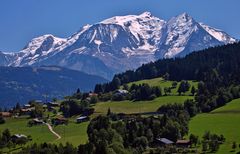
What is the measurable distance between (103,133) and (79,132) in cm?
3602

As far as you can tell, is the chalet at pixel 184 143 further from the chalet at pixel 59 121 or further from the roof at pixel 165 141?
the chalet at pixel 59 121

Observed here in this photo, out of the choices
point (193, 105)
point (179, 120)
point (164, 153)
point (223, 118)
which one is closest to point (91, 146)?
point (164, 153)

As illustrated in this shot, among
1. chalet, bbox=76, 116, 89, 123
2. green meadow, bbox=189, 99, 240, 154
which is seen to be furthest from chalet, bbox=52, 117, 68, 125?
green meadow, bbox=189, 99, 240, 154

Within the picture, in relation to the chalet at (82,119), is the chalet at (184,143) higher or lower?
lower

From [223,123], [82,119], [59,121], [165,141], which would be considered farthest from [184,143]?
[59,121]

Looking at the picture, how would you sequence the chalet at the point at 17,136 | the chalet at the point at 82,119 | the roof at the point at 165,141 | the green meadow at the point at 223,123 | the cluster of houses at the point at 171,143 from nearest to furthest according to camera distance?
the cluster of houses at the point at 171,143 < the green meadow at the point at 223,123 < the roof at the point at 165,141 < the chalet at the point at 17,136 < the chalet at the point at 82,119

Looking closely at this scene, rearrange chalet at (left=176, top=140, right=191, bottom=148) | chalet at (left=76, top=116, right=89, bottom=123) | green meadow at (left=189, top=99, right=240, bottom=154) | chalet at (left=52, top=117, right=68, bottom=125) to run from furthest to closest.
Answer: chalet at (left=76, top=116, right=89, bottom=123) < chalet at (left=52, top=117, right=68, bottom=125) < green meadow at (left=189, top=99, right=240, bottom=154) < chalet at (left=176, top=140, right=191, bottom=148)

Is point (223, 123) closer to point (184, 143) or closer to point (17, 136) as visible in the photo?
point (184, 143)

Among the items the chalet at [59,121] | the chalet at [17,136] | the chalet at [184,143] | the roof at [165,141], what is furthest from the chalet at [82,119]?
the chalet at [184,143]

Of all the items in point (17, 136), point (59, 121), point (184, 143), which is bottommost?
point (184, 143)

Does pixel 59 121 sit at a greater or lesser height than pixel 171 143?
greater

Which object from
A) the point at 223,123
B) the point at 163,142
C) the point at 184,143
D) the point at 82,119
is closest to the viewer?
the point at 184,143

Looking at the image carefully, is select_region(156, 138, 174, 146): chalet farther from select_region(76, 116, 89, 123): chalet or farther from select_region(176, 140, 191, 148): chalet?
select_region(76, 116, 89, 123): chalet

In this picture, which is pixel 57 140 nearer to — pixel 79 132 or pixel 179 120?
pixel 79 132
